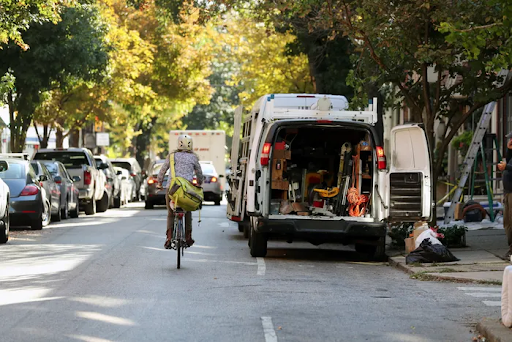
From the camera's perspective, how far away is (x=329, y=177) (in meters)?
18.4

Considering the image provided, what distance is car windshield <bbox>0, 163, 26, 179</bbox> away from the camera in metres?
21.8

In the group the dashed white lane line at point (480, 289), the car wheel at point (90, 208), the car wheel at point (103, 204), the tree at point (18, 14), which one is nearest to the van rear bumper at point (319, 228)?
the dashed white lane line at point (480, 289)

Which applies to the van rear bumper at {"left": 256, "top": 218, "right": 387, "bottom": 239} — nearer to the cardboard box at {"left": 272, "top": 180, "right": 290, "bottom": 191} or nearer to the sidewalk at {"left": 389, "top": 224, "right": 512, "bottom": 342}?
the sidewalk at {"left": 389, "top": 224, "right": 512, "bottom": 342}

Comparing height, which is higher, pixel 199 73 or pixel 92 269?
pixel 199 73

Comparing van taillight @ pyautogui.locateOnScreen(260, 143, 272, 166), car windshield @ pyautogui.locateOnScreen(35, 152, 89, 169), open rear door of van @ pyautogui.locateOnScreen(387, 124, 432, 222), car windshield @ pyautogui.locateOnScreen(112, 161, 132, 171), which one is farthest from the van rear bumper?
car windshield @ pyautogui.locateOnScreen(112, 161, 132, 171)

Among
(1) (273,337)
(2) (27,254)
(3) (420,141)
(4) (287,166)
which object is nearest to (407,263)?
(3) (420,141)

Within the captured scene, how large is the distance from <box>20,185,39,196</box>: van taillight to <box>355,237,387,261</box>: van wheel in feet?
24.1

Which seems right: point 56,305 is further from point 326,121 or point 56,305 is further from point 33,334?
point 326,121

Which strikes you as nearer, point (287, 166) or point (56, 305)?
point (56, 305)

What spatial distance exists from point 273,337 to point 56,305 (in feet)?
8.91

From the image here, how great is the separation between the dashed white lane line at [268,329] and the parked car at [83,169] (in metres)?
20.3

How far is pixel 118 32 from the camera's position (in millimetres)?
39500

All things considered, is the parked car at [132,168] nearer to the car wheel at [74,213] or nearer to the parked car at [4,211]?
the car wheel at [74,213]

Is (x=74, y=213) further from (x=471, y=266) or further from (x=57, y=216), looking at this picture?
(x=471, y=266)
